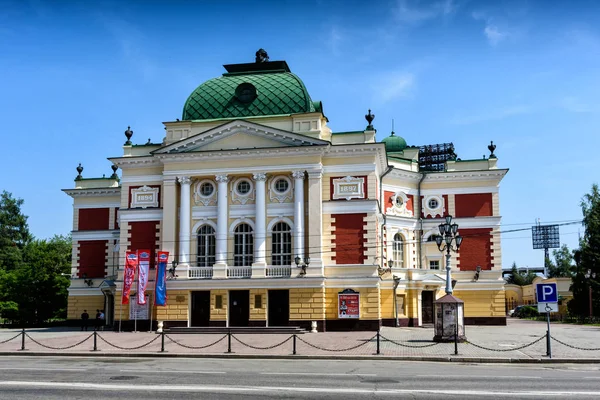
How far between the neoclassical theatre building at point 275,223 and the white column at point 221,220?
0.07m

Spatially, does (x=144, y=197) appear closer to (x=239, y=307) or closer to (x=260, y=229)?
(x=260, y=229)

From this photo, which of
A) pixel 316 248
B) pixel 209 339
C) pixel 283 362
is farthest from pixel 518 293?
pixel 283 362

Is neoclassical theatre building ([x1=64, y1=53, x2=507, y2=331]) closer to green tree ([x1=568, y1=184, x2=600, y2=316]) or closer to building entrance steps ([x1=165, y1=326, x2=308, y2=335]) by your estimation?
building entrance steps ([x1=165, y1=326, x2=308, y2=335])

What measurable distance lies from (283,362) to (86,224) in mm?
33185

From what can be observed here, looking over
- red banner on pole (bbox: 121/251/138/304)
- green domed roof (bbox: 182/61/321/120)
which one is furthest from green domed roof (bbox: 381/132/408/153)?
red banner on pole (bbox: 121/251/138/304)

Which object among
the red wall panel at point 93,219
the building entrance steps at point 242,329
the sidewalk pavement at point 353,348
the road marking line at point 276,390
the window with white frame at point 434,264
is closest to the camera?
the road marking line at point 276,390

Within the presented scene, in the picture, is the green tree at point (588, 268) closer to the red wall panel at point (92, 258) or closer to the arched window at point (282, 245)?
the arched window at point (282, 245)

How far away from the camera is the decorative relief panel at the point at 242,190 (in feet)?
146

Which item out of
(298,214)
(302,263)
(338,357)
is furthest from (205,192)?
(338,357)

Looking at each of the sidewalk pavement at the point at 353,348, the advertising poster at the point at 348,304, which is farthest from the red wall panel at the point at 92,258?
the advertising poster at the point at 348,304

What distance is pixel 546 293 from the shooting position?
2600cm

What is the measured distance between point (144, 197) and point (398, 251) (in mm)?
19208

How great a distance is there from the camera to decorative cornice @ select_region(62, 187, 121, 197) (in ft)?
173

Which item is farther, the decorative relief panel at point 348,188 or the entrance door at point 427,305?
the entrance door at point 427,305
